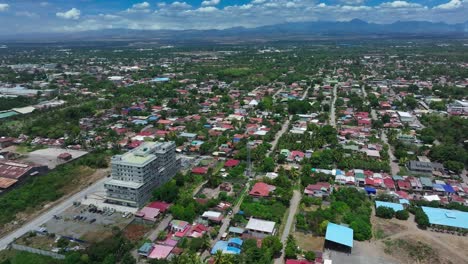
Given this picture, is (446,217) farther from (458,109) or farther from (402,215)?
(458,109)

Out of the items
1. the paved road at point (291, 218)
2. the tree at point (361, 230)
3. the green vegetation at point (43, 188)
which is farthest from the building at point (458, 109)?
the green vegetation at point (43, 188)

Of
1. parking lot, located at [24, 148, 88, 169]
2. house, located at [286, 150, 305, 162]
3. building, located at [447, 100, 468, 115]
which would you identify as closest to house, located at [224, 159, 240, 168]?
house, located at [286, 150, 305, 162]

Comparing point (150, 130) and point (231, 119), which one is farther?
point (231, 119)

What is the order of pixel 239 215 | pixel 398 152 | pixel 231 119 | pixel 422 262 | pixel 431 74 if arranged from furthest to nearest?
pixel 431 74 < pixel 231 119 < pixel 398 152 < pixel 239 215 < pixel 422 262

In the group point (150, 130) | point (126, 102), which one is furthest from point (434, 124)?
point (126, 102)

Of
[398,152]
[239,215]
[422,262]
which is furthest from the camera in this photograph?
[398,152]

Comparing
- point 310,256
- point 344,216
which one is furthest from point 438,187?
point 310,256

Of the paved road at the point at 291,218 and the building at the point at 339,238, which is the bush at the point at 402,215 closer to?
the building at the point at 339,238

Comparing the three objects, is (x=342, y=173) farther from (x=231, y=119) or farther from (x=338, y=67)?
(x=338, y=67)
